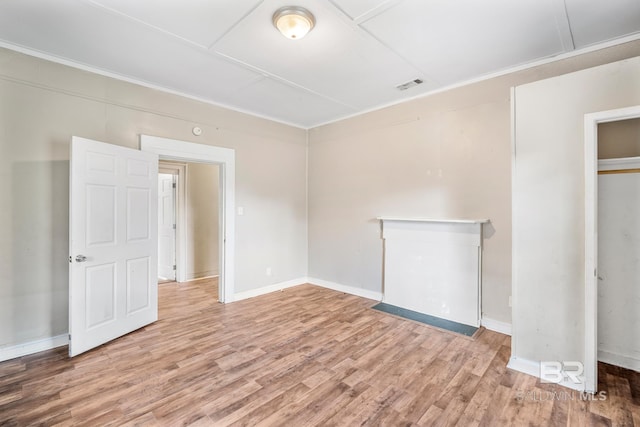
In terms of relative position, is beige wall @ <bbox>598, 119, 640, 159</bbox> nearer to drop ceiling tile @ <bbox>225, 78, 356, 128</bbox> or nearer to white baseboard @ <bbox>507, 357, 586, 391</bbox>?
white baseboard @ <bbox>507, 357, 586, 391</bbox>

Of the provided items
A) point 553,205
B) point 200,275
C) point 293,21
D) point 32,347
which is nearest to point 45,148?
point 32,347

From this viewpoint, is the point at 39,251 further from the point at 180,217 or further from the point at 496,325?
the point at 496,325

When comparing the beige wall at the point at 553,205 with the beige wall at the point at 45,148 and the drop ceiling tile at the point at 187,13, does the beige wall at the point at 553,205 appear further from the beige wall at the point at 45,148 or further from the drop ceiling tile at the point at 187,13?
the beige wall at the point at 45,148

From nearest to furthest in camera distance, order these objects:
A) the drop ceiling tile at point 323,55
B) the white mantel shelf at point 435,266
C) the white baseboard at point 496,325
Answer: the drop ceiling tile at point 323,55 < the white baseboard at point 496,325 < the white mantel shelf at point 435,266

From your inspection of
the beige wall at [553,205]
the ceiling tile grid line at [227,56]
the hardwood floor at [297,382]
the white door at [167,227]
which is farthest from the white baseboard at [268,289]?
the beige wall at [553,205]

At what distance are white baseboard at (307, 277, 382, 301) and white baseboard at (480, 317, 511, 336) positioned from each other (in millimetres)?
1374

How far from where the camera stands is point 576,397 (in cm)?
208

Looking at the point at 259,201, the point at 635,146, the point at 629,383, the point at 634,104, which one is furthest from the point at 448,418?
the point at 259,201

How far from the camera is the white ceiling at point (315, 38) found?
2111 millimetres

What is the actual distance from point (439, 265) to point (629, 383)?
1.76m

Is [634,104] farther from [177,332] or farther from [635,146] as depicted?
[177,332]

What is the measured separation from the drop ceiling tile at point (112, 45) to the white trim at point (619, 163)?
3407mm

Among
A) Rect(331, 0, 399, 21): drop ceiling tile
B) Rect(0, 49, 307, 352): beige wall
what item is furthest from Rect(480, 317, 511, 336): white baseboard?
Rect(0, 49, 307, 352): beige wall

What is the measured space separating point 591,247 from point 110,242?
4.25 m
